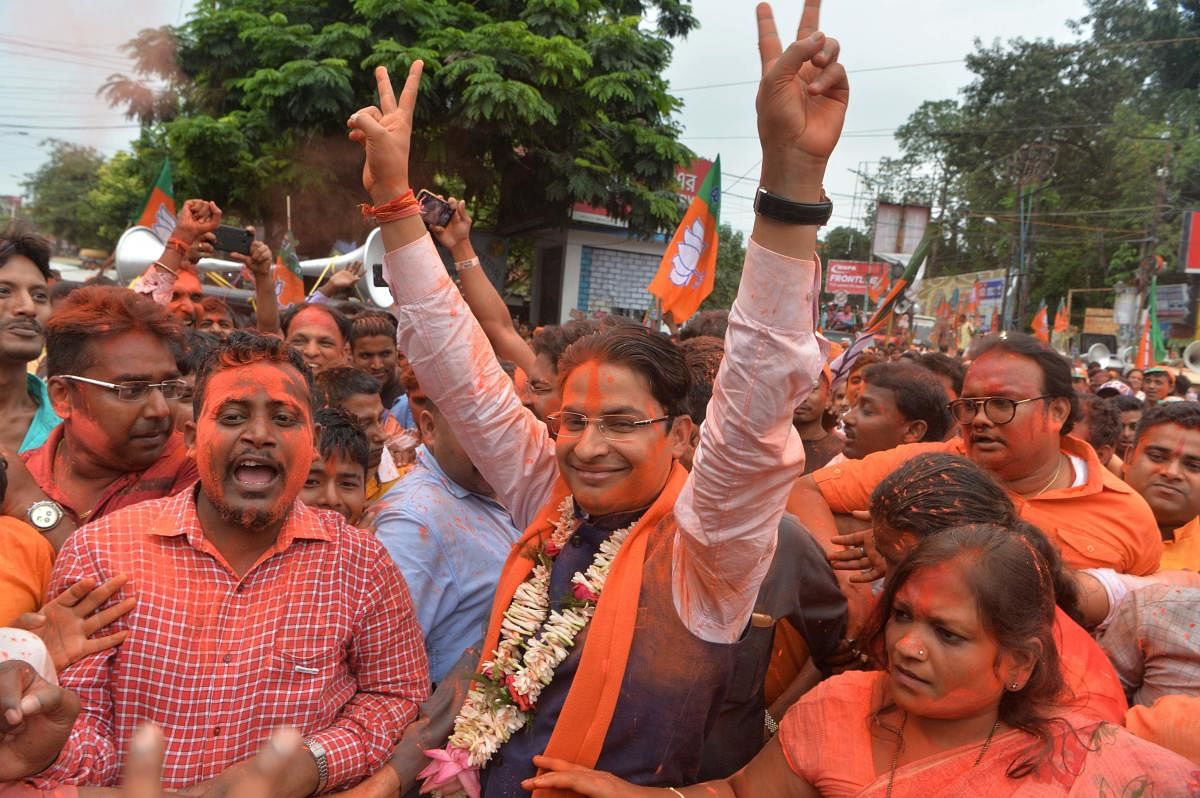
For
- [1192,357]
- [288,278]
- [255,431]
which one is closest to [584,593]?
[255,431]

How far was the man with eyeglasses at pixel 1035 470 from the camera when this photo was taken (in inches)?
113

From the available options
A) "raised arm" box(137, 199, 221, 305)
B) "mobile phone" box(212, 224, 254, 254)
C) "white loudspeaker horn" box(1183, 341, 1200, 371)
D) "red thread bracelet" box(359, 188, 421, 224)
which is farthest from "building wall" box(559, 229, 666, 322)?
"red thread bracelet" box(359, 188, 421, 224)

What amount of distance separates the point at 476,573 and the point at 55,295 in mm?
3386

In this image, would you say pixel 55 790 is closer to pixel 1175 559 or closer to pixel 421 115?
pixel 1175 559

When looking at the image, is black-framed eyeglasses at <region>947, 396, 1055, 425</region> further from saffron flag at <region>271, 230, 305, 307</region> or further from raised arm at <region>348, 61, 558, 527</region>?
saffron flag at <region>271, 230, 305, 307</region>

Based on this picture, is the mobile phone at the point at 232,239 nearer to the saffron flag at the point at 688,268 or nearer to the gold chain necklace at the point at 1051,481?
the saffron flag at the point at 688,268

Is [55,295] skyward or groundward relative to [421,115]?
groundward

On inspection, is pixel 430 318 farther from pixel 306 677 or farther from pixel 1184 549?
pixel 1184 549

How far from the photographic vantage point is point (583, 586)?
2.09 m

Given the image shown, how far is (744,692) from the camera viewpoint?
2.10 metres

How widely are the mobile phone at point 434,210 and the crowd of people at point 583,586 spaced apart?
3cm

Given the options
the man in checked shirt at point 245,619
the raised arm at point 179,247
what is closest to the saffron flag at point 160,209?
the raised arm at point 179,247

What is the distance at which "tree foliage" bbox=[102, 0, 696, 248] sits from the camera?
15172 millimetres

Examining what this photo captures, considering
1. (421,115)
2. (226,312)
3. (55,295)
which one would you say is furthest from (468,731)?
(421,115)
